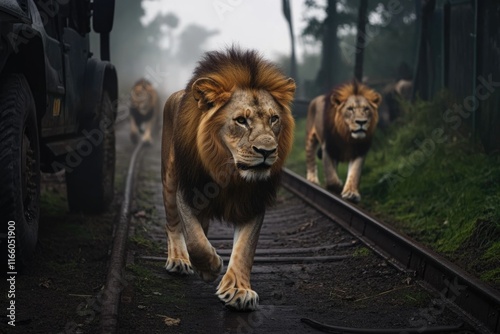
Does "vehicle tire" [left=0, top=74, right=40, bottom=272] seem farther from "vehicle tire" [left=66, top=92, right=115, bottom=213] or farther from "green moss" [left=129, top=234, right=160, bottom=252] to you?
"vehicle tire" [left=66, top=92, right=115, bottom=213]

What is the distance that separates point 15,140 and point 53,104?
133 cm

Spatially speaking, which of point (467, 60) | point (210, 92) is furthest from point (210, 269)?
point (467, 60)

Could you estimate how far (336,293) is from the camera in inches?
206

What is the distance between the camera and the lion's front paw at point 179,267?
223 inches

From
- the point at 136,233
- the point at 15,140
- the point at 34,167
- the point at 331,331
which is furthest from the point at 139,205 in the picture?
the point at 331,331

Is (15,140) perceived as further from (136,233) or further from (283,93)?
(136,233)

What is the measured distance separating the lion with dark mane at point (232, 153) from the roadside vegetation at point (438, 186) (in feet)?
5.08

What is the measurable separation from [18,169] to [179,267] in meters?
1.45

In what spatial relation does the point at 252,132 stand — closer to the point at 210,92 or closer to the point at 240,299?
the point at 210,92

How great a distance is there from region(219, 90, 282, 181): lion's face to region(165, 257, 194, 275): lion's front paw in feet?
3.60

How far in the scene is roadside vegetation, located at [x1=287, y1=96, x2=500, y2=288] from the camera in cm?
626

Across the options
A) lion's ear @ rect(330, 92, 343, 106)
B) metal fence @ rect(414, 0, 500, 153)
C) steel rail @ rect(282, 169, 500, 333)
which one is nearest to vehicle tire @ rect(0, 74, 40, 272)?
steel rail @ rect(282, 169, 500, 333)

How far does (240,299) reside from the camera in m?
4.67

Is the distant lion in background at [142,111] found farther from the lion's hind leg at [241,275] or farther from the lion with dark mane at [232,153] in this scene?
the lion's hind leg at [241,275]
